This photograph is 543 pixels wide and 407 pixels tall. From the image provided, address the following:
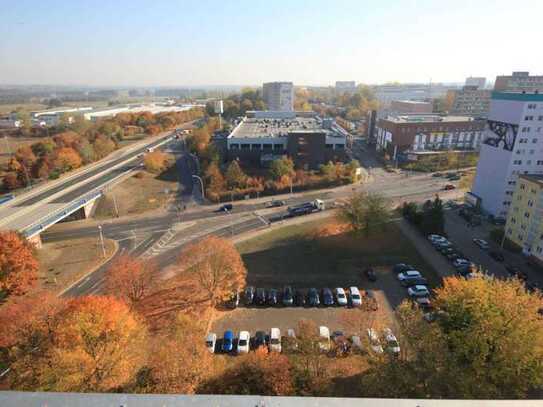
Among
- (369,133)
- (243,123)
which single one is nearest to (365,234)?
(243,123)

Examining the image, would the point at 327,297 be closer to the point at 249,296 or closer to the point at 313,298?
the point at 313,298

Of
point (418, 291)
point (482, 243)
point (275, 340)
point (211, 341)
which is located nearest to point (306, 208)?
point (418, 291)

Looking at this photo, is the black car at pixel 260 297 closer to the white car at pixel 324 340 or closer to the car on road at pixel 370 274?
the white car at pixel 324 340

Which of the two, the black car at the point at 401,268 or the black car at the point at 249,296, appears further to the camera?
the black car at the point at 401,268

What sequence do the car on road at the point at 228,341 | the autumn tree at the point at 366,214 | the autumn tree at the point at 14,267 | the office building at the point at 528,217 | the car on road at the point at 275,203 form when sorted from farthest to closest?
the car on road at the point at 275,203, the autumn tree at the point at 366,214, the office building at the point at 528,217, the autumn tree at the point at 14,267, the car on road at the point at 228,341

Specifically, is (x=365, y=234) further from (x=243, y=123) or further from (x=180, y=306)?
(x=243, y=123)

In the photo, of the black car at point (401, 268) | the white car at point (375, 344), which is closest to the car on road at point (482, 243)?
the black car at point (401, 268)
